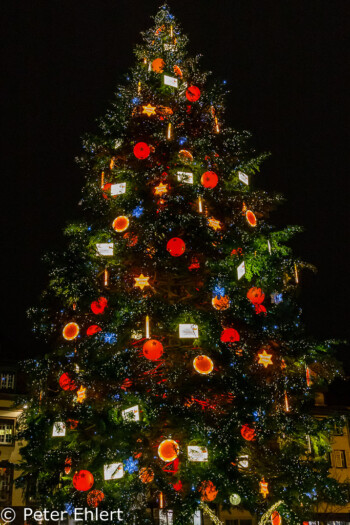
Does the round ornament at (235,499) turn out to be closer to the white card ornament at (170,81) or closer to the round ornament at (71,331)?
the round ornament at (71,331)

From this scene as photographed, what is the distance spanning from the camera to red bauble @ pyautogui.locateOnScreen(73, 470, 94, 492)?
11.4 metres

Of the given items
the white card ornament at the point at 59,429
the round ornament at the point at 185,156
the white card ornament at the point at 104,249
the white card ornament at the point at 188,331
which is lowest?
the white card ornament at the point at 59,429

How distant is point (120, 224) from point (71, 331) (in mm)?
2941

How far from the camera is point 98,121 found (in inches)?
615

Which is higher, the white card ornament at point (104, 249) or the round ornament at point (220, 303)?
the white card ornament at point (104, 249)

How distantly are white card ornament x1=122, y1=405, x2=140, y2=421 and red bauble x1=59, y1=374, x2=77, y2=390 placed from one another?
168 centimetres

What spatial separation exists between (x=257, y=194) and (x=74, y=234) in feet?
16.8

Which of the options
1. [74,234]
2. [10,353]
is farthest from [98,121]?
[10,353]

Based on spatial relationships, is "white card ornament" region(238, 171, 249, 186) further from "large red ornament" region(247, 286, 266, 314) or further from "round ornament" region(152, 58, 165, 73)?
"round ornament" region(152, 58, 165, 73)

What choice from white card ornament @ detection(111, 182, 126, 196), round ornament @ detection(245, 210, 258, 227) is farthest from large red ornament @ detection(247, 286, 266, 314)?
white card ornament @ detection(111, 182, 126, 196)

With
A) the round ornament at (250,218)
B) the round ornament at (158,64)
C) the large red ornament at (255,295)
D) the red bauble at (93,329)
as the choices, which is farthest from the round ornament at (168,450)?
the round ornament at (158,64)

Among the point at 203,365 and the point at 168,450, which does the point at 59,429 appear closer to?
the point at 168,450

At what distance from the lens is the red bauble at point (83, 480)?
11438 millimetres

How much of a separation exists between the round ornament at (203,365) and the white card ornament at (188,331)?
520 mm
